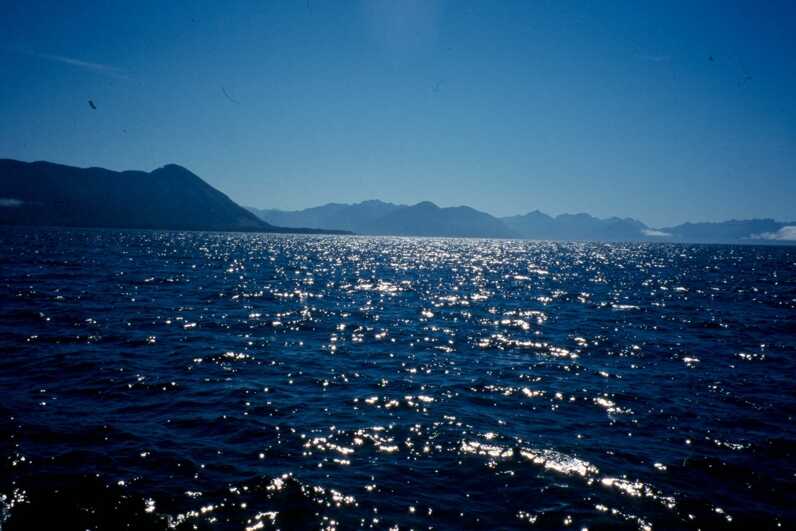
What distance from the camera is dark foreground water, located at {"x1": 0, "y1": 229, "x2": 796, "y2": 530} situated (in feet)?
33.6

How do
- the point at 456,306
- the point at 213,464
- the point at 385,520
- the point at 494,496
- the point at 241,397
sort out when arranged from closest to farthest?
the point at 385,520 → the point at 494,496 → the point at 213,464 → the point at 241,397 → the point at 456,306

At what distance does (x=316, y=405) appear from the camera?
53.8 ft

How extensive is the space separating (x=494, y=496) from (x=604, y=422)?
6.91 meters

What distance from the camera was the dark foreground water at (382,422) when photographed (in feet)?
33.6

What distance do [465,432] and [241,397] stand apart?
27.1ft

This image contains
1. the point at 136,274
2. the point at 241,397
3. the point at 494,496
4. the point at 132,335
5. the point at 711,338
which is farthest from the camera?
the point at 136,274

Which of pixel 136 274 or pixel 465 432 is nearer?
pixel 465 432

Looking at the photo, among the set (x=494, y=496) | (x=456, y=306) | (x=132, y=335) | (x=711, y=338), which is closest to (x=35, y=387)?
(x=132, y=335)

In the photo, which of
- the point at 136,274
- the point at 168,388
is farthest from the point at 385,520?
the point at 136,274

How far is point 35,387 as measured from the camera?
53.9ft

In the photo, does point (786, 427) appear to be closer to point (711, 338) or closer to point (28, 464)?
point (711, 338)

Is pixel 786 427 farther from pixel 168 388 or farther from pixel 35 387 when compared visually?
pixel 35 387

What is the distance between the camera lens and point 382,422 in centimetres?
1508

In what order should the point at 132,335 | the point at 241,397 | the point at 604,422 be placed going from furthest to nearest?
the point at 132,335 → the point at 241,397 → the point at 604,422
